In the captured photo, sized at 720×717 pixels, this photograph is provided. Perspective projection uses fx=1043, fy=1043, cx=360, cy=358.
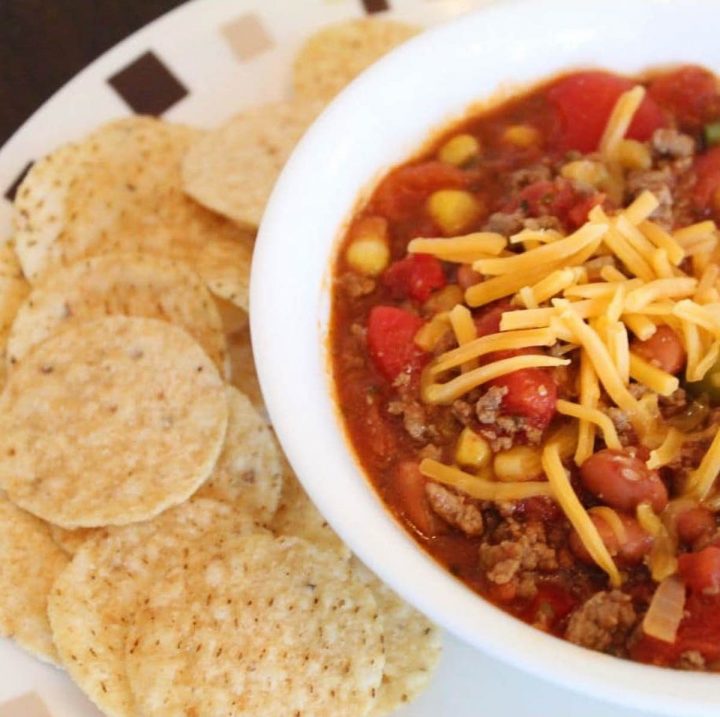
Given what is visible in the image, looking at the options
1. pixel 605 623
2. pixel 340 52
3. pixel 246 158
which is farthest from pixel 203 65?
pixel 605 623

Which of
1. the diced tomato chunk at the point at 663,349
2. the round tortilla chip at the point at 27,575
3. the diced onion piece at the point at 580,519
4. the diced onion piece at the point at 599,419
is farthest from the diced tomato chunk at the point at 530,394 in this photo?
the round tortilla chip at the point at 27,575

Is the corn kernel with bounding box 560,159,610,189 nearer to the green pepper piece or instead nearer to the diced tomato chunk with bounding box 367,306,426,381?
the green pepper piece

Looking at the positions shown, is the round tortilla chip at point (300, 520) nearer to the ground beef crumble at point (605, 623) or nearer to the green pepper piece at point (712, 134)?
the ground beef crumble at point (605, 623)

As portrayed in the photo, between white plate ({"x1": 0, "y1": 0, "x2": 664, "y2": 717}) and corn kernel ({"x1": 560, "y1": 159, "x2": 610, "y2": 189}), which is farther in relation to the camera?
white plate ({"x1": 0, "y1": 0, "x2": 664, "y2": 717})

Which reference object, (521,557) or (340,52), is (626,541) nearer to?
(521,557)

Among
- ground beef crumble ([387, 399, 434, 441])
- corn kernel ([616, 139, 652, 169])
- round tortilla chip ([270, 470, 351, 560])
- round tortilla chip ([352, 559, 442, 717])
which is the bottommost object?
round tortilla chip ([352, 559, 442, 717])

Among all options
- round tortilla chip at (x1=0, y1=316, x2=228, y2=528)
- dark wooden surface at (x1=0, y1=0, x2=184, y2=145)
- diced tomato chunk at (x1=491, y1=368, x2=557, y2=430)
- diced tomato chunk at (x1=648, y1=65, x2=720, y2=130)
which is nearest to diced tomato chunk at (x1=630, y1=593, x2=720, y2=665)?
diced tomato chunk at (x1=491, y1=368, x2=557, y2=430)

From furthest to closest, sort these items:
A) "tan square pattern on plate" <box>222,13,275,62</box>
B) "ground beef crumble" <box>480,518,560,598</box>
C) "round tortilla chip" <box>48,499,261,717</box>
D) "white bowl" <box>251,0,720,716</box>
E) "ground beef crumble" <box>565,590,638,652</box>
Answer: "tan square pattern on plate" <box>222,13,275,62</box>
"round tortilla chip" <box>48,499,261,717</box>
"ground beef crumble" <box>480,518,560,598</box>
"ground beef crumble" <box>565,590,638,652</box>
"white bowl" <box>251,0,720,716</box>

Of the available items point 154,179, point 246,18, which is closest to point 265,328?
point 154,179
